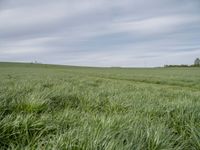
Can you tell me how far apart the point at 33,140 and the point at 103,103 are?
340 centimetres

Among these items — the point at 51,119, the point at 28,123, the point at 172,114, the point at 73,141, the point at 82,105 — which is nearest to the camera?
the point at 73,141

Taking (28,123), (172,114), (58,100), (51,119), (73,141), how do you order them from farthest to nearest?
(58,100), (172,114), (51,119), (28,123), (73,141)

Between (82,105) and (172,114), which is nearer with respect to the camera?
(172,114)

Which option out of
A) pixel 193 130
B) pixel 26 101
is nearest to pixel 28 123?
pixel 26 101

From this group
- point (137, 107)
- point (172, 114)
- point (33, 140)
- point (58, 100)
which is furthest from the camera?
point (58, 100)

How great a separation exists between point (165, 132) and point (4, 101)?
3.61 m

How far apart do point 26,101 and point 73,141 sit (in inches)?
112

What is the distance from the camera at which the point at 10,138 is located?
137 inches

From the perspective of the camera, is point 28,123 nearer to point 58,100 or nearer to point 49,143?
point 49,143

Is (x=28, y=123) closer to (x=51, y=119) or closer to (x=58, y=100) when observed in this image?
(x=51, y=119)

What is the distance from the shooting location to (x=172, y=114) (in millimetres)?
5031

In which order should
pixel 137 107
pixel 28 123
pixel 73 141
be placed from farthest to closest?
pixel 137 107 < pixel 28 123 < pixel 73 141

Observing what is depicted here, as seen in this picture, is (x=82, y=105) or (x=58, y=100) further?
(x=58, y=100)

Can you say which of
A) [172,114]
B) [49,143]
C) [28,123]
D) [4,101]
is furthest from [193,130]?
[4,101]
